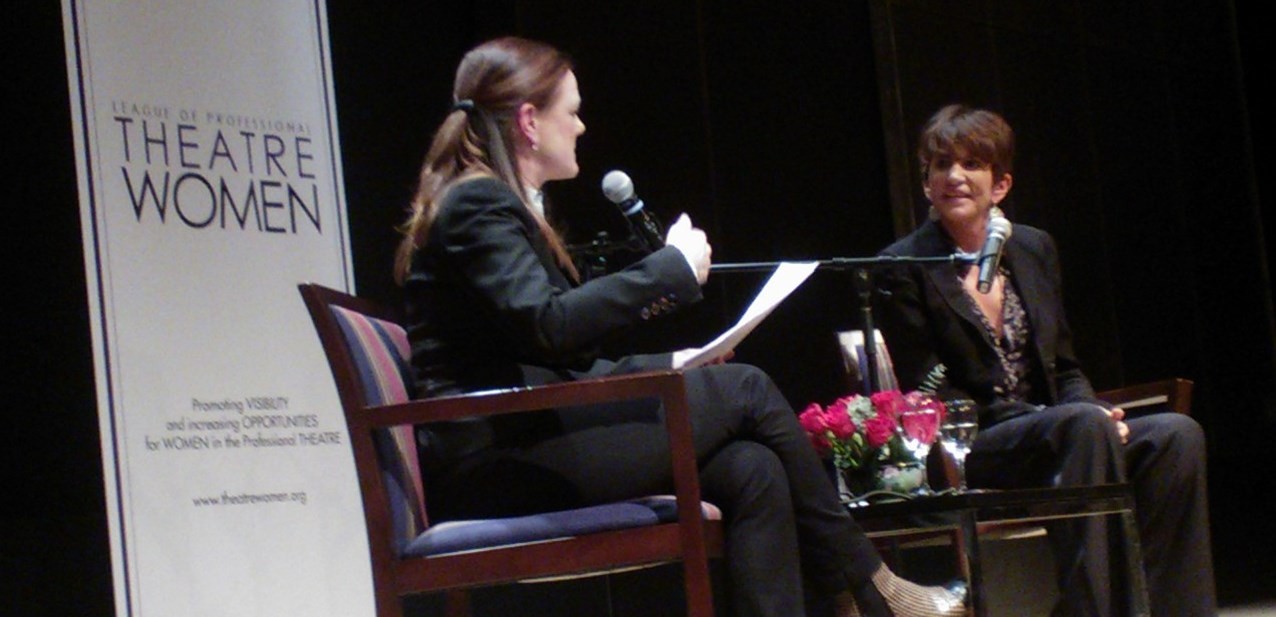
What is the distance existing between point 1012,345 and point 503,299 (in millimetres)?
1481

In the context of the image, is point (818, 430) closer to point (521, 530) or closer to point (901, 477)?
point (901, 477)

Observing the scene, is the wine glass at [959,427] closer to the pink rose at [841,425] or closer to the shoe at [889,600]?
the pink rose at [841,425]

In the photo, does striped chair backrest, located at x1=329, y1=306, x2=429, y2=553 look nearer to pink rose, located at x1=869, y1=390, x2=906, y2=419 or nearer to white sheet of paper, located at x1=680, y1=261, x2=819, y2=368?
white sheet of paper, located at x1=680, y1=261, x2=819, y2=368

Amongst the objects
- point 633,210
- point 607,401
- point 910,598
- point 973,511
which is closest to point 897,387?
point 973,511

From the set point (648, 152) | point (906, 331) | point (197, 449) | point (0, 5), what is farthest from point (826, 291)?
point (0, 5)

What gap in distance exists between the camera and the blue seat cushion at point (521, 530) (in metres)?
2.30

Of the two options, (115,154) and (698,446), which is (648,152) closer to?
(115,154)

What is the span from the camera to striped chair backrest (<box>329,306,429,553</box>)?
2326 mm

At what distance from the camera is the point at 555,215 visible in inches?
151

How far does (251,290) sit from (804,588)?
149cm

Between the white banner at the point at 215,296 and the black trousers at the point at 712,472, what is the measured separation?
3.05ft

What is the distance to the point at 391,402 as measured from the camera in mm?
2438

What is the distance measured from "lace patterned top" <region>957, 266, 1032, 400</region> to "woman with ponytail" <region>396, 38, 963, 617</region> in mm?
989

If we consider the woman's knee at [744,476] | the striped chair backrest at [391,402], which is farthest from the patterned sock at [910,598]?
the striped chair backrest at [391,402]
